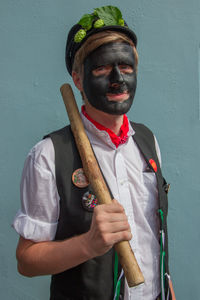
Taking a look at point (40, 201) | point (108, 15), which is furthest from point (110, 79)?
point (40, 201)

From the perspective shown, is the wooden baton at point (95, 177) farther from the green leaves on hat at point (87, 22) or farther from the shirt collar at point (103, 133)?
the green leaves on hat at point (87, 22)

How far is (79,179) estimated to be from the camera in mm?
1119

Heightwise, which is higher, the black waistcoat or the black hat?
the black hat

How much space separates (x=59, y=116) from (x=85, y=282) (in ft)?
3.24

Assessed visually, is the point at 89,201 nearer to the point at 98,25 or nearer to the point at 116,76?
the point at 116,76

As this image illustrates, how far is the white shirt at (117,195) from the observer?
42.1 inches

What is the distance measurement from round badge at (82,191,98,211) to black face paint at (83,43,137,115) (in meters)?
0.32

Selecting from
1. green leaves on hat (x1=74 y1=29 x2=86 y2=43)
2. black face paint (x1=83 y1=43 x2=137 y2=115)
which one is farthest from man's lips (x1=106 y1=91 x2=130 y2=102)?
green leaves on hat (x1=74 y1=29 x2=86 y2=43)

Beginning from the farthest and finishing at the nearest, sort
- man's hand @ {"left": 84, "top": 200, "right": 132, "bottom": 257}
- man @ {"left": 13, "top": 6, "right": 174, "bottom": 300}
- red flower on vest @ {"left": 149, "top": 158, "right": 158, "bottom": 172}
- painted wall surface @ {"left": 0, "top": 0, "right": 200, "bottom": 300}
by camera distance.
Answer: painted wall surface @ {"left": 0, "top": 0, "right": 200, "bottom": 300} < red flower on vest @ {"left": 149, "top": 158, "right": 158, "bottom": 172} < man @ {"left": 13, "top": 6, "right": 174, "bottom": 300} < man's hand @ {"left": 84, "top": 200, "right": 132, "bottom": 257}

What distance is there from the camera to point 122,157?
1.24 meters

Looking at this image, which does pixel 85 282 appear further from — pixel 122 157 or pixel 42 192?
pixel 122 157

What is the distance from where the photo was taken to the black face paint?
3.74 ft

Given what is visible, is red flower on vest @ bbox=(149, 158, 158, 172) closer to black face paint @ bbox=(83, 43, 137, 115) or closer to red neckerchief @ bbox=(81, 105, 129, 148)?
red neckerchief @ bbox=(81, 105, 129, 148)

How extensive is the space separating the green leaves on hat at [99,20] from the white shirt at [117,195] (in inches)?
13.1
